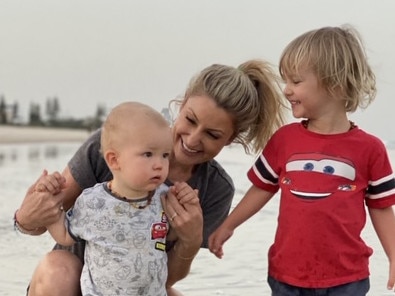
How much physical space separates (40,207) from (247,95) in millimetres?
932

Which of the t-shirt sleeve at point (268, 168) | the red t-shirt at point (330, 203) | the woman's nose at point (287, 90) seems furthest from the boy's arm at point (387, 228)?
the woman's nose at point (287, 90)

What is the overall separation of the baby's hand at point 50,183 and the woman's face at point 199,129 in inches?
20.5

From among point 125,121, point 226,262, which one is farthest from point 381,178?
point 226,262

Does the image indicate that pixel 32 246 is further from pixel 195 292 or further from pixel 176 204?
pixel 176 204

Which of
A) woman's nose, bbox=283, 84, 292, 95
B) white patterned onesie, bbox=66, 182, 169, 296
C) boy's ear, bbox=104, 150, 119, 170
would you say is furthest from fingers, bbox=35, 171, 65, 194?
woman's nose, bbox=283, 84, 292, 95

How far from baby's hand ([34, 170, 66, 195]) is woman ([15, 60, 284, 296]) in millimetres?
25

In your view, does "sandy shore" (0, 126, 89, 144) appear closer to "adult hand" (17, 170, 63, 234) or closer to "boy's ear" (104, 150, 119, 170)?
"adult hand" (17, 170, 63, 234)

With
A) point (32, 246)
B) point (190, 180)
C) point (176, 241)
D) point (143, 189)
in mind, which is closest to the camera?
point (143, 189)

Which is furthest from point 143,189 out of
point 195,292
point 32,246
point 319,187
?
point 32,246

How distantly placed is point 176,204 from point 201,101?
1.54ft

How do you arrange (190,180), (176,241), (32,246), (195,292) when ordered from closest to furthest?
(176,241) → (190,180) → (195,292) → (32,246)

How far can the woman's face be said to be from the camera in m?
3.38

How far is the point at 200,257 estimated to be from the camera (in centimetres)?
570

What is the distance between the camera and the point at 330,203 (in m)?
3.20
